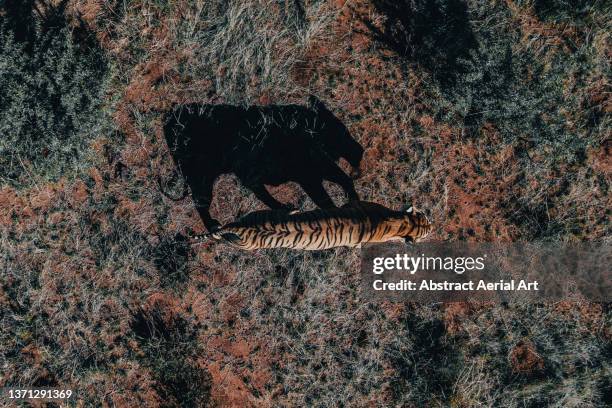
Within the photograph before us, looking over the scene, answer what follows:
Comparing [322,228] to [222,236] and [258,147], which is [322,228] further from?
[258,147]

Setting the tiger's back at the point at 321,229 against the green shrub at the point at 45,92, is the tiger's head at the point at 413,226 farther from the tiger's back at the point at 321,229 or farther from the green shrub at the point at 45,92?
the green shrub at the point at 45,92

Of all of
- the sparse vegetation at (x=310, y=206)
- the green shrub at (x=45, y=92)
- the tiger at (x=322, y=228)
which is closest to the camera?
the tiger at (x=322, y=228)

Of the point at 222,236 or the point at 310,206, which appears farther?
the point at 310,206

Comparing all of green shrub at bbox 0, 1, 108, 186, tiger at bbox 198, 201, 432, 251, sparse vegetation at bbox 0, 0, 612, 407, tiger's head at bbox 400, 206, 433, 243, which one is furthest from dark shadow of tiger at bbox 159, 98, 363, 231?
green shrub at bbox 0, 1, 108, 186

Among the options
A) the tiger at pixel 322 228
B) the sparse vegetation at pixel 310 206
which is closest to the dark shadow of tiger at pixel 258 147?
the sparse vegetation at pixel 310 206

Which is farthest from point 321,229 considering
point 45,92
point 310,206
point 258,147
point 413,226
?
point 45,92

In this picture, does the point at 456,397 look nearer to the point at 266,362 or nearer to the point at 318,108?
the point at 266,362

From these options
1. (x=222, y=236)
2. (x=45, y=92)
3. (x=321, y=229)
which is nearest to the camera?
(x=321, y=229)

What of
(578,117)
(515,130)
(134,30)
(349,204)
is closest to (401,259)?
(349,204)
